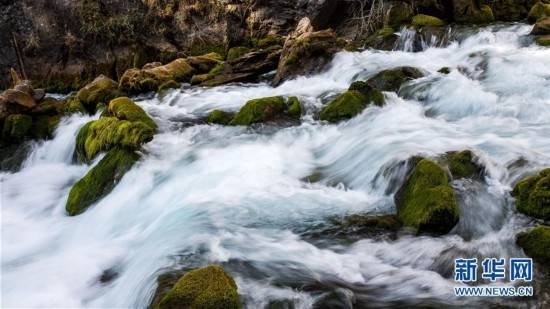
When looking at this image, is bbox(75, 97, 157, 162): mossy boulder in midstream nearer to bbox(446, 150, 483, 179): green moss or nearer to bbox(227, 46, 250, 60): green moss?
bbox(446, 150, 483, 179): green moss

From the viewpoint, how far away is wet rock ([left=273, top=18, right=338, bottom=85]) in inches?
518

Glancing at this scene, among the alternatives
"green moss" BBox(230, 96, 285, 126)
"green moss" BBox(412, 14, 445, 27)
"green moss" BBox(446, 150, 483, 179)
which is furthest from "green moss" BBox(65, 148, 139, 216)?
"green moss" BBox(412, 14, 445, 27)

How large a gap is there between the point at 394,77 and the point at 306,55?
3.28 m

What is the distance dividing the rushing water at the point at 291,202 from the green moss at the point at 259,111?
32cm

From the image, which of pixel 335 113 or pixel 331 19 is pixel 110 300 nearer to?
pixel 335 113

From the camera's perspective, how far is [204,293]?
3.97 metres

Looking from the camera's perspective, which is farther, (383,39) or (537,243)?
(383,39)

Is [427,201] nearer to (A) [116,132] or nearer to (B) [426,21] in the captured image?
(A) [116,132]

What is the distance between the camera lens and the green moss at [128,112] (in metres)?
9.90

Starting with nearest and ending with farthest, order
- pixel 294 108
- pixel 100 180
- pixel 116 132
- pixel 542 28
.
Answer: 1. pixel 100 180
2. pixel 116 132
3. pixel 294 108
4. pixel 542 28

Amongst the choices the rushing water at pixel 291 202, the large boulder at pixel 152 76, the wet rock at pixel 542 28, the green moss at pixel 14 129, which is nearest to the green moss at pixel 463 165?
the rushing water at pixel 291 202

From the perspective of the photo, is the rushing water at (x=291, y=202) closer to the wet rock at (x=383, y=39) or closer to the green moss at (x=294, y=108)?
the green moss at (x=294, y=108)

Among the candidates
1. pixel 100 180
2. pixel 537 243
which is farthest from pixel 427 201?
pixel 100 180

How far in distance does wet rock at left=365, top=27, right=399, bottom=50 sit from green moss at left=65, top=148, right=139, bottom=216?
894 cm
